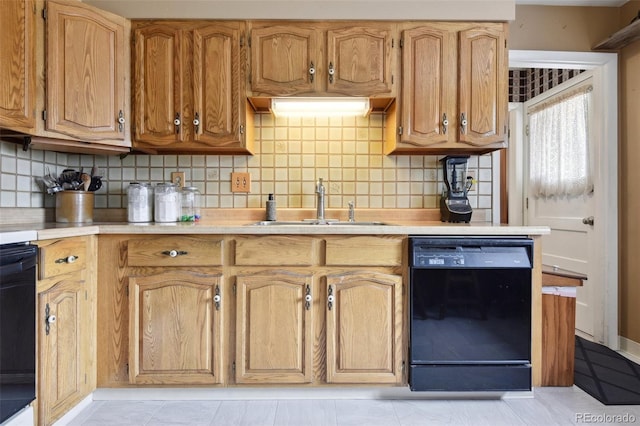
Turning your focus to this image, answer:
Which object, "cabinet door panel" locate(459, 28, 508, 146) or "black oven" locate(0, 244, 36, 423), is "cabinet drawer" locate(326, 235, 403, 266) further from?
"black oven" locate(0, 244, 36, 423)

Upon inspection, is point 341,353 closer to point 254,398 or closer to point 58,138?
point 254,398

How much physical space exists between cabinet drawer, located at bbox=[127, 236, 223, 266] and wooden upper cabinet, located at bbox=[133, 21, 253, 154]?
0.67m

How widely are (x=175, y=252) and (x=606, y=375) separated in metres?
2.50

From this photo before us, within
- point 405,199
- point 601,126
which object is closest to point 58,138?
point 405,199

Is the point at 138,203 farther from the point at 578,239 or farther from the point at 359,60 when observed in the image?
the point at 578,239

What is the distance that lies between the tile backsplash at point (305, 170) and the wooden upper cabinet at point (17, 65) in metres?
0.69

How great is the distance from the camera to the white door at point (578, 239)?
2889mm

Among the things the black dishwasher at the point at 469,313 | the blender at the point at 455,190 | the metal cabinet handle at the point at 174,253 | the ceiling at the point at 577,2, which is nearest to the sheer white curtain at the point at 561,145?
the ceiling at the point at 577,2

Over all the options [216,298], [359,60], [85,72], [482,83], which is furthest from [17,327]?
[482,83]

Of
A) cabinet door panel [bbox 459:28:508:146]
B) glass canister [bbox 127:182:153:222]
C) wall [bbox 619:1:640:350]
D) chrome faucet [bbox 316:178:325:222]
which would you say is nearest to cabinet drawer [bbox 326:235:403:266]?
chrome faucet [bbox 316:178:325:222]

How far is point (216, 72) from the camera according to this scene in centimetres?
217

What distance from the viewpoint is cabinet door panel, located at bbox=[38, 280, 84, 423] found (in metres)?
1.59

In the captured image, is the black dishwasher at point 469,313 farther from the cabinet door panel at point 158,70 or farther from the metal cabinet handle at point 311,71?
the cabinet door panel at point 158,70

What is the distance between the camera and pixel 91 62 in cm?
204
